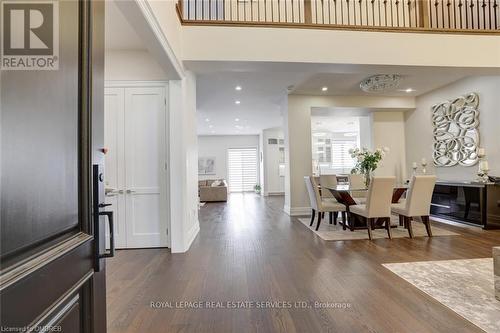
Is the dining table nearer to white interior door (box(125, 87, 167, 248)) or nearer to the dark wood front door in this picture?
white interior door (box(125, 87, 167, 248))

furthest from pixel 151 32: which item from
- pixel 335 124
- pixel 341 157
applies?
pixel 341 157

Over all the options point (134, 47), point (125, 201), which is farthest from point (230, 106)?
point (125, 201)

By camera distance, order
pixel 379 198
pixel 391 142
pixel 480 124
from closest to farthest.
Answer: pixel 379 198 → pixel 480 124 → pixel 391 142

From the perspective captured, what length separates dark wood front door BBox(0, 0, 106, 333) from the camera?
23.0 inches

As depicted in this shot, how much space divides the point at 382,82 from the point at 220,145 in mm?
8929

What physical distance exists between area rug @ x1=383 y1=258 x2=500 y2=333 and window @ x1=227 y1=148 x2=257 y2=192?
33.4 ft

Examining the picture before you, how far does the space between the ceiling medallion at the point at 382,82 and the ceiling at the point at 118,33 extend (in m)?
4.07

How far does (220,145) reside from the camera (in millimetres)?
12883

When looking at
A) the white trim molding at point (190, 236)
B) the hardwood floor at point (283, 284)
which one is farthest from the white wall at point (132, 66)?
the hardwood floor at point (283, 284)

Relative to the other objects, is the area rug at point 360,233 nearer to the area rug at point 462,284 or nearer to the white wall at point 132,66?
the area rug at point 462,284

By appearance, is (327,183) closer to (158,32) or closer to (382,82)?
(382,82)

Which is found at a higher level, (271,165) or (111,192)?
(271,165)

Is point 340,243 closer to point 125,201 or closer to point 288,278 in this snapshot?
point 288,278

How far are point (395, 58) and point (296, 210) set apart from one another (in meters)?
3.83
